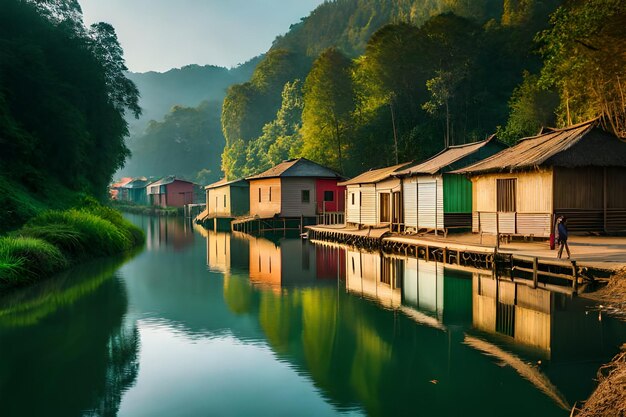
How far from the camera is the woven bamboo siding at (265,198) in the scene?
169 ft

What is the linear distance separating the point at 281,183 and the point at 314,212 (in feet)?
12.6

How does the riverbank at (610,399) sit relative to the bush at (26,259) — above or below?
below

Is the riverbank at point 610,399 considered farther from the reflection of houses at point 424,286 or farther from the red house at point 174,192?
the red house at point 174,192

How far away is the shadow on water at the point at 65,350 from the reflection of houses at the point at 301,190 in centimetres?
2937

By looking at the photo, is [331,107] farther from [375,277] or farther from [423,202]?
[375,277]

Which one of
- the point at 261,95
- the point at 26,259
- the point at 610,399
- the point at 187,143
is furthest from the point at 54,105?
the point at 187,143

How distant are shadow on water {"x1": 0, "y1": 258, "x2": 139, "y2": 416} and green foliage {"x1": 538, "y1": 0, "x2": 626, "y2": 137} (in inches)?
894

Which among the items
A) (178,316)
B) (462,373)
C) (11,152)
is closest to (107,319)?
(178,316)

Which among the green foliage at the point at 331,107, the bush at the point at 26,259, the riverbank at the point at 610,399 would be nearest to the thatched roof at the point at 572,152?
the riverbank at the point at 610,399

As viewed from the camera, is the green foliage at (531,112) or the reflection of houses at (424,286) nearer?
the reflection of houses at (424,286)

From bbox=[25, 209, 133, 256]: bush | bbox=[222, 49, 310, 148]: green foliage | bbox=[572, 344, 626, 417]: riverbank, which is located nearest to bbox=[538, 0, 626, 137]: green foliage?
bbox=[572, 344, 626, 417]: riverbank

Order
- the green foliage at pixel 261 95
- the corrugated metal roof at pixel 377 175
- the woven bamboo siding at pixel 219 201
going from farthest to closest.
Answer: the green foliage at pixel 261 95 < the woven bamboo siding at pixel 219 201 < the corrugated metal roof at pixel 377 175

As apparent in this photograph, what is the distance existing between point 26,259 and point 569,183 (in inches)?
818

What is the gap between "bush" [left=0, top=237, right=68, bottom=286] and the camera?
769 inches
